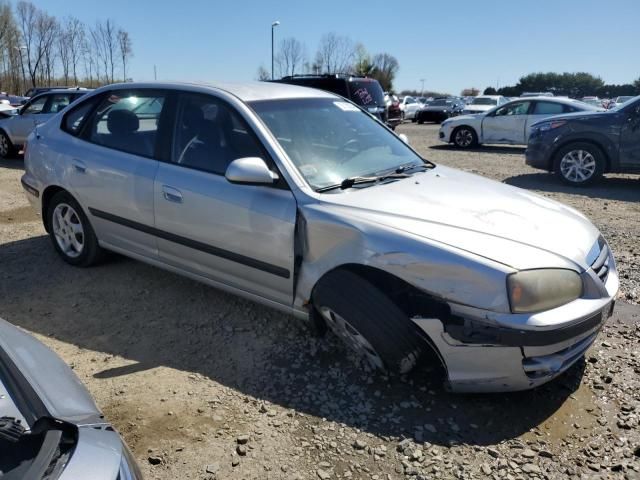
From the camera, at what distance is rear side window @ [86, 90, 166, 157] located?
397 centimetres

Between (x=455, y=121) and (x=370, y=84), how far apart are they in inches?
150

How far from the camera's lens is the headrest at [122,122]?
13.6 ft

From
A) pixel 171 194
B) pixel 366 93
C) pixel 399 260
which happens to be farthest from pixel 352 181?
pixel 366 93

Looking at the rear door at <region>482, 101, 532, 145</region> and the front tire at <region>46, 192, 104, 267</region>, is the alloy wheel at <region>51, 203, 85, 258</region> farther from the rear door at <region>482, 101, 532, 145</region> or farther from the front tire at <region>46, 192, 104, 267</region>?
the rear door at <region>482, 101, 532, 145</region>

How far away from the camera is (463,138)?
605 inches

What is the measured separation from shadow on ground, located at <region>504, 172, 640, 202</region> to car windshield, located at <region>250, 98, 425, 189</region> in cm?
541

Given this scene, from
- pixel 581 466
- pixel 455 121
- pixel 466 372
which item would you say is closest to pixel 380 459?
pixel 466 372

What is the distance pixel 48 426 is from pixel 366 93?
11783 mm

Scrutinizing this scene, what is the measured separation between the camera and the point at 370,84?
12.7 metres

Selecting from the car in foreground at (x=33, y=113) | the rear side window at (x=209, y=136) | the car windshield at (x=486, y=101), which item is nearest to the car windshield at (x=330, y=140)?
the rear side window at (x=209, y=136)

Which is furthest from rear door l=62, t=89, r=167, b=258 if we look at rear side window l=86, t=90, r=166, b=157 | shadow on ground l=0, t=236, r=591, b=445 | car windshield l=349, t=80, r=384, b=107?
car windshield l=349, t=80, r=384, b=107

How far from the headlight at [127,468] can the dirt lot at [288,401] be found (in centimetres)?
86

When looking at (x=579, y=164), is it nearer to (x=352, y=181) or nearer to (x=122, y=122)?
→ (x=352, y=181)

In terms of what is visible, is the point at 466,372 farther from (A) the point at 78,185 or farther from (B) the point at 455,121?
(B) the point at 455,121
